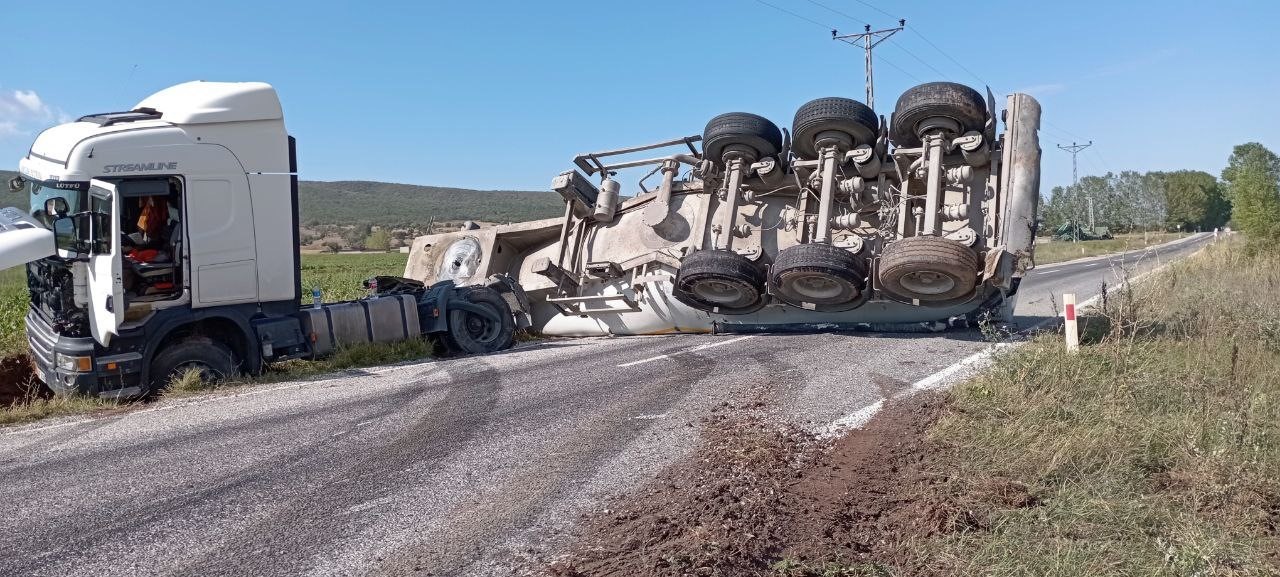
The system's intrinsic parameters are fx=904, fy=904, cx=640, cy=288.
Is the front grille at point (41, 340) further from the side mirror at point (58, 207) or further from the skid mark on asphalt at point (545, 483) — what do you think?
the skid mark on asphalt at point (545, 483)

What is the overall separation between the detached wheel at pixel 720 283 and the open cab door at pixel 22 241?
602 cm

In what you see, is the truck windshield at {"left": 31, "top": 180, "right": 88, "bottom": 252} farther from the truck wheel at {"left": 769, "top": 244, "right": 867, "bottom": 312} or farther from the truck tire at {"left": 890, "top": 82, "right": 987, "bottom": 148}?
the truck tire at {"left": 890, "top": 82, "right": 987, "bottom": 148}

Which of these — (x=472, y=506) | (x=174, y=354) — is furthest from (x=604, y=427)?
(x=174, y=354)

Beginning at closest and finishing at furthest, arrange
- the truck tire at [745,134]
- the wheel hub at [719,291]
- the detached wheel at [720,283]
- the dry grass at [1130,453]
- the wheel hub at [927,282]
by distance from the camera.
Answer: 1. the dry grass at [1130,453]
2. the wheel hub at [927,282]
3. the detached wheel at [720,283]
4. the wheel hub at [719,291]
5. the truck tire at [745,134]

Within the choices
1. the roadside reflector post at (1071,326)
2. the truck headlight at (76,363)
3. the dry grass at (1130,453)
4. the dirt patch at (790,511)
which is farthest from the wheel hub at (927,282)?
the truck headlight at (76,363)

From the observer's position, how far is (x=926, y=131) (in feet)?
31.9

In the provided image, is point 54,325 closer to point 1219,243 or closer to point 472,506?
point 472,506

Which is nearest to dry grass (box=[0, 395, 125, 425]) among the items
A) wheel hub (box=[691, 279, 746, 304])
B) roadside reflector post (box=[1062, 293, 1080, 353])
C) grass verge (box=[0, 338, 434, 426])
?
grass verge (box=[0, 338, 434, 426])

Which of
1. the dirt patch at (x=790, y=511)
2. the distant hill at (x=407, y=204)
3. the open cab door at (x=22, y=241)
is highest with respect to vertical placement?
the distant hill at (x=407, y=204)

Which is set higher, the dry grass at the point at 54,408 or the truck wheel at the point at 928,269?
the truck wheel at the point at 928,269

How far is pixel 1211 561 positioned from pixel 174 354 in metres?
7.73

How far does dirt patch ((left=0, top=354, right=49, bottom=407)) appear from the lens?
8.26 meters

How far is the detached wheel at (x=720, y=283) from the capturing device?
9.79m

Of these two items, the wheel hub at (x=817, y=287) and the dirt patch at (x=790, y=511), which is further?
the wheel hub at (x=817, y=287)
